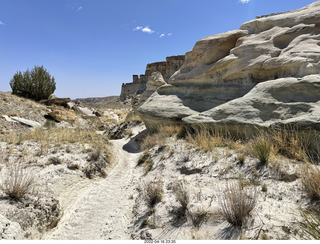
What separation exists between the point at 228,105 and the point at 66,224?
6.09m

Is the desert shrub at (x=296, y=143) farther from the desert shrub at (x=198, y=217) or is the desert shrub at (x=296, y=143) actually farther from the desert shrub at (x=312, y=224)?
the desert shrub at (x=198, y=217)

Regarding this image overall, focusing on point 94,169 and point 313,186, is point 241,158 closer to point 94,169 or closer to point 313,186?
point 313,186

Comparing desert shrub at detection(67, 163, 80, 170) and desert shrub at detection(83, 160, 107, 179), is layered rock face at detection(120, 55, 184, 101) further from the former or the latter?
desert shrub at detection(67, 163, 80, 170)

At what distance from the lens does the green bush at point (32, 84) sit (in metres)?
20.2

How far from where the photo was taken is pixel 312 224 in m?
Result: 2.21

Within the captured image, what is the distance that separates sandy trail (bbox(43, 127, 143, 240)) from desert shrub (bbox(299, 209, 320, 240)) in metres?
2.69

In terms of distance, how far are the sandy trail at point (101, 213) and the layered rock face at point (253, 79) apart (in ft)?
12.8

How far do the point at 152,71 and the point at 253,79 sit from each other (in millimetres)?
59782

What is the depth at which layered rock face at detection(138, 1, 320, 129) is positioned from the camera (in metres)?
5.62

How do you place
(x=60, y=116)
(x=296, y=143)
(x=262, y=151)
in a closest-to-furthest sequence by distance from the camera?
(x=262, y=151) < (x=296, y=143) < (x=60, y=116)

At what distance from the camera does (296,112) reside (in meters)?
5.24

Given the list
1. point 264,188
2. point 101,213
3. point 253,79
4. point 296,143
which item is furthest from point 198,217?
point 253,79

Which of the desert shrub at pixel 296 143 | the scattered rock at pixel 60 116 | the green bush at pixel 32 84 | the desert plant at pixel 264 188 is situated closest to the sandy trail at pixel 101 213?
the desert plant at pixel 264 188

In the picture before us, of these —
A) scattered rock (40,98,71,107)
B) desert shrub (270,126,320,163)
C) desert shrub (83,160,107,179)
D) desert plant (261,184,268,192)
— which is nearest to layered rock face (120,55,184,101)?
scattered rock (40,98,71,107)
